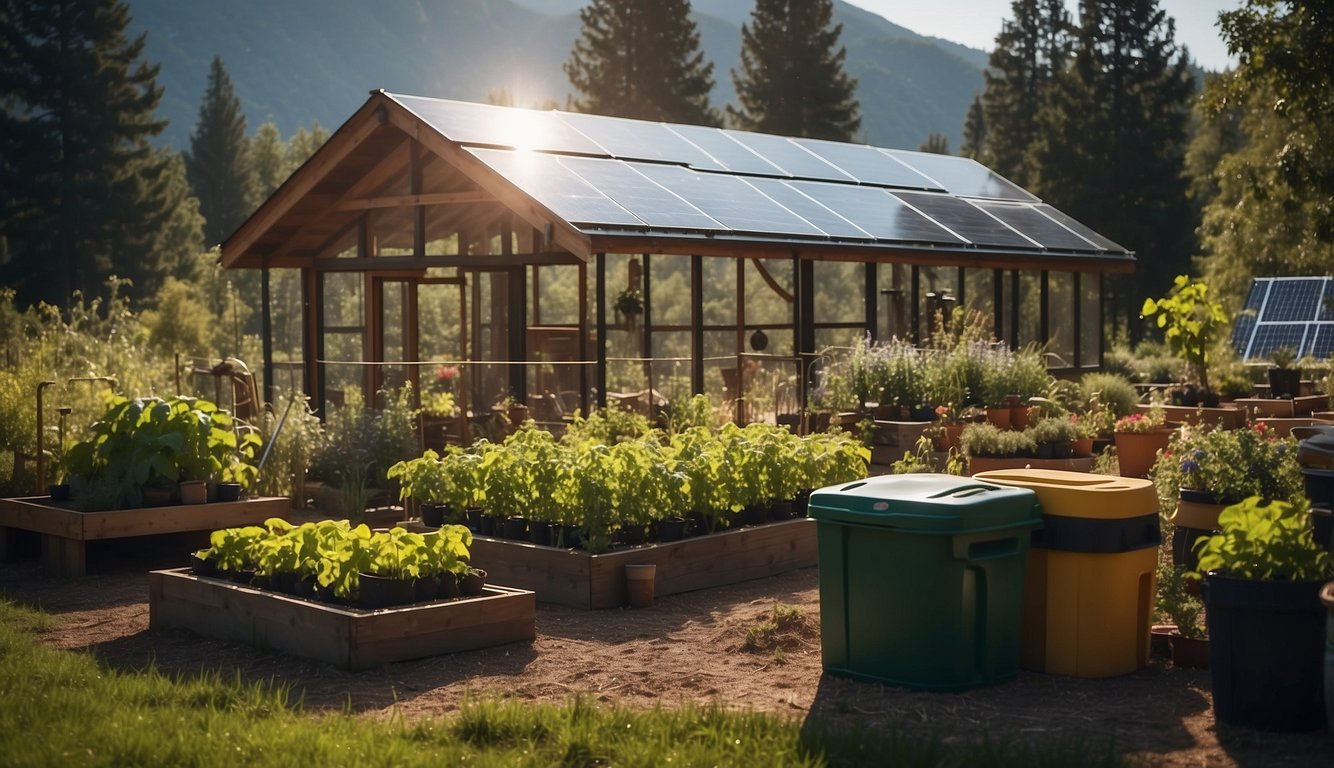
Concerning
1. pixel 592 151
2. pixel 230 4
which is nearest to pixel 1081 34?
pixel 592 151

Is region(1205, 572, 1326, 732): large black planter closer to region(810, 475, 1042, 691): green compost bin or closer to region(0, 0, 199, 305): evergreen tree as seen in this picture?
region(810, 475, 1042, 691): green compost bin

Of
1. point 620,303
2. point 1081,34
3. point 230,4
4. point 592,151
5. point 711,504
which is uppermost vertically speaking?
point 230,4

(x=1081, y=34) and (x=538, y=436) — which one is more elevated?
(x=1081, y=34)

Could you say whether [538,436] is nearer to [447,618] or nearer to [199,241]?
[447,618]

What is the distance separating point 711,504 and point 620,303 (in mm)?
7502

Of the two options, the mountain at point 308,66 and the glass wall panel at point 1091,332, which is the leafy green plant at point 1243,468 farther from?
the mountain at point 308,66

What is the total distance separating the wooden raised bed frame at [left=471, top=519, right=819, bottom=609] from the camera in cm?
782

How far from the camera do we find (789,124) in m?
41.5

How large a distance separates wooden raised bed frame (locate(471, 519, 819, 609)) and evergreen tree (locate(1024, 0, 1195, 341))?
28.9 m

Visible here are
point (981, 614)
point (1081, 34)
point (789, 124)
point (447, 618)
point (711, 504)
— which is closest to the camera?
point (981, 614)

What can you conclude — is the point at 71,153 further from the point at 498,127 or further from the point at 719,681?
the point at 719,681

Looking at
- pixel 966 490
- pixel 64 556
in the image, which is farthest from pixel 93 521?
pixel 966 490

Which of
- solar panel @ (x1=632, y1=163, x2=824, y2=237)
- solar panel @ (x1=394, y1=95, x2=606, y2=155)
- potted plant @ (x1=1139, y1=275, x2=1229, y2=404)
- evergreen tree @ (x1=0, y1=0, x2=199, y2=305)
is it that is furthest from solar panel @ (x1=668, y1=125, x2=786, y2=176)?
evergreen tree @ (x1=0, y1=0, x2=199, y2=305)

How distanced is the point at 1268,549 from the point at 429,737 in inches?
128
